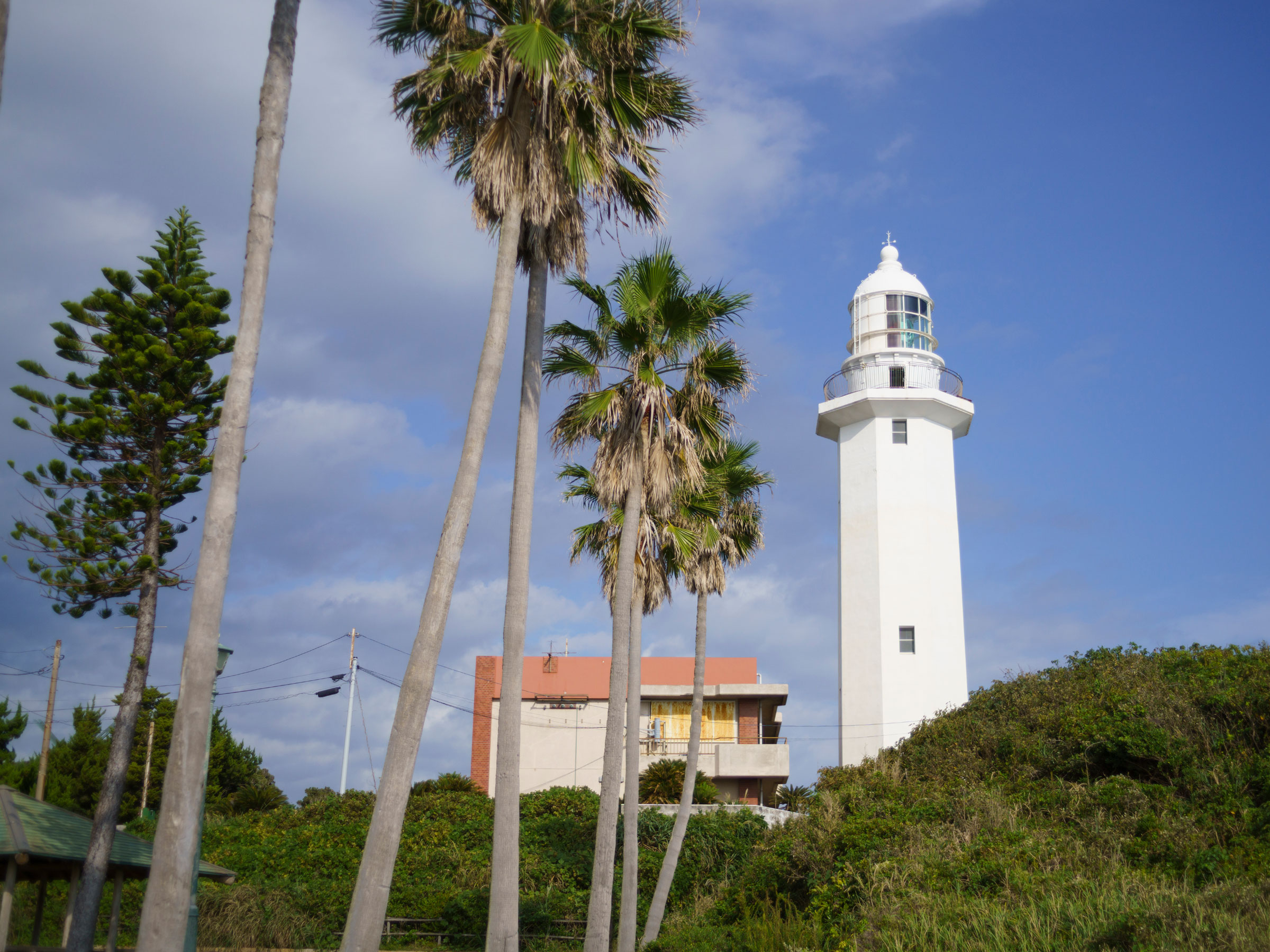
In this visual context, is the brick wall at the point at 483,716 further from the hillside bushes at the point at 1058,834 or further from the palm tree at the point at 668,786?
the hillside bushes at the point at 1058,834

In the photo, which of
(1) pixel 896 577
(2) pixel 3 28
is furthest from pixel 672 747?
(2) pixel 3 28

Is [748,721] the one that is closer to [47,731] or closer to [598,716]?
[598,716]

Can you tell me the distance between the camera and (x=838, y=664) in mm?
31844

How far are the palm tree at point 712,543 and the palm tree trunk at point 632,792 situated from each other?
1818 mm

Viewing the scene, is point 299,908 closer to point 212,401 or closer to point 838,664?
point 212,401

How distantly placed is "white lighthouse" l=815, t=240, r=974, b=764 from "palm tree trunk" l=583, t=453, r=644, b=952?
1565 centimetres

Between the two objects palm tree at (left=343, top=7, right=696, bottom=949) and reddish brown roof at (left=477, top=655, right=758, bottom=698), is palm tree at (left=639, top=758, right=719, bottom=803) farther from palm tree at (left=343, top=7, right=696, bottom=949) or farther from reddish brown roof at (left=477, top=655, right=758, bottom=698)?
palm tree at (left=343, top=7, right=696, bottom=949)

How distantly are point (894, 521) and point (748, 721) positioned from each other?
423 inches

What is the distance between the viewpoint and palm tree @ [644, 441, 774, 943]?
20.8 metres

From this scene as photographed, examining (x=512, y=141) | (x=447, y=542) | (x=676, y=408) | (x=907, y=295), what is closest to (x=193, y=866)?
(x=447, y=542)

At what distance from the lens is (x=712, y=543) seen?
21.5 metres

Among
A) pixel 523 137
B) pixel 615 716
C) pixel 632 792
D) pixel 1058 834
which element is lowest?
pixel 1058 834

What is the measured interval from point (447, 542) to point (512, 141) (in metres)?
4.77

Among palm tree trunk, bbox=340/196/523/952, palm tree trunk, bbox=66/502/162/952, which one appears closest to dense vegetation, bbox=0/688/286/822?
palm tree trunk, bbox=66/502/162/952
